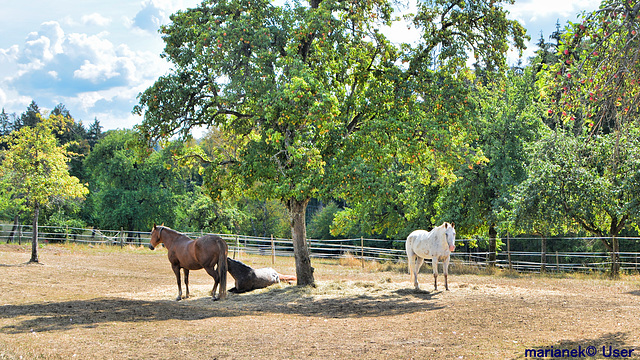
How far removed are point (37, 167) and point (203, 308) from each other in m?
12.4

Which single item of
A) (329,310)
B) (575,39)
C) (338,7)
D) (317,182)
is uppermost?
(338,7)

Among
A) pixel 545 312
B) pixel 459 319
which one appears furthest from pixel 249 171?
pixel 545 312

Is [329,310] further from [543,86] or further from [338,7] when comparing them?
[338,7]

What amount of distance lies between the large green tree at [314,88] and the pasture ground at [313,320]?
10.1ft

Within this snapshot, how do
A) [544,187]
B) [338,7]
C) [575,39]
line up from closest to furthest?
[575,39], [338,7], [544,187]

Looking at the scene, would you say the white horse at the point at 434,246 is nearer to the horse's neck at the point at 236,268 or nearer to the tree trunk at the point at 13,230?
the horse's neck at the point at 236,268

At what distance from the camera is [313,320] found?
10094 mm

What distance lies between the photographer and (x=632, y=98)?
7.88 m

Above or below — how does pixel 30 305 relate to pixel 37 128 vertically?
below

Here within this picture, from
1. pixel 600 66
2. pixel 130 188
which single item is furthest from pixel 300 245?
pixel 130 188

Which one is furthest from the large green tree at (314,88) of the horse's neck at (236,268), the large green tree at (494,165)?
the large green tree at (494,165)

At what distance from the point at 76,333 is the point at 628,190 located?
61.6 feet

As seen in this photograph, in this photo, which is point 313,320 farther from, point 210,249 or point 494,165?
point 494,165

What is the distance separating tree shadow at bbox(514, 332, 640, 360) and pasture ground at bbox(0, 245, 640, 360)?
0.08 ft
